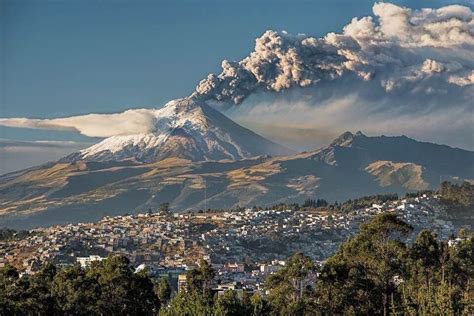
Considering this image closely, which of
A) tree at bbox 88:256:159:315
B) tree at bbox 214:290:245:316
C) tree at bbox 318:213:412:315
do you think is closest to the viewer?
tree at bbox 214:290:245:316

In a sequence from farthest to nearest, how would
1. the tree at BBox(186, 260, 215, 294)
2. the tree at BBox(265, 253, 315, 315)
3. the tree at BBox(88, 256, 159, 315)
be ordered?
the tree at BBox(186, 260, 215, 294)
the tree at BBox(88, 256, 159, 315)
the tree at BBox(265, 253, 315, 315)

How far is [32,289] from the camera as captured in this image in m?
68.2

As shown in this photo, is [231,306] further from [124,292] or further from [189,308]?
[124,292]

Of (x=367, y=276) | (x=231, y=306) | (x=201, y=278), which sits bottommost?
(x=231, y=306)

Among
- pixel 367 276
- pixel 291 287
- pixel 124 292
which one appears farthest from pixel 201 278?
pixel 367 276

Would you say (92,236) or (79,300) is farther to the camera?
(92,236)

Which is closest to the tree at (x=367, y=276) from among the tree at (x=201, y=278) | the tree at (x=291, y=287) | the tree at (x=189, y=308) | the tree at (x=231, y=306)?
→ the tree at (x=291, y=287)

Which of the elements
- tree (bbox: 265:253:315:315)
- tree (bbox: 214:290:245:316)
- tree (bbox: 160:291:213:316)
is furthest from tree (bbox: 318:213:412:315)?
tree (bbox: 160:291:213:316)

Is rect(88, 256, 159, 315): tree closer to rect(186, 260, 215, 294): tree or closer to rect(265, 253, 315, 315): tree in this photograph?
rect(186, 260, 215, 294): tree

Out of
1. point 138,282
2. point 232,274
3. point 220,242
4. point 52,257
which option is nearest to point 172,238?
point 220,242

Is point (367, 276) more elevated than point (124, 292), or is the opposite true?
point (367, 276)

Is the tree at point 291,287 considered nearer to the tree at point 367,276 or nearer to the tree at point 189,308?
the tree at point 367,276

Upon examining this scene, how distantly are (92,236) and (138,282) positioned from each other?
128 meters

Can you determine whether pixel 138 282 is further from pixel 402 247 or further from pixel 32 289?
pixel 402 247
